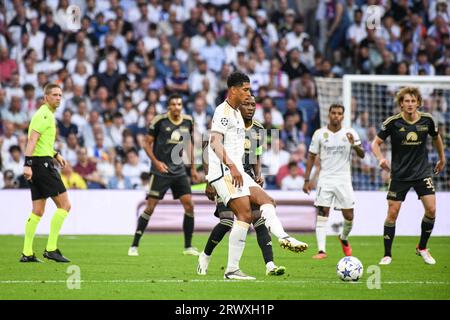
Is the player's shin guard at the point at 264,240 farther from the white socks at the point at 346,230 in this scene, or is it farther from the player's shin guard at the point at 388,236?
the white socks at the point at 346,230

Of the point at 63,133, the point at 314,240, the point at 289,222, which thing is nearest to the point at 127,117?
the point at 63,133

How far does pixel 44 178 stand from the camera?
1344cm

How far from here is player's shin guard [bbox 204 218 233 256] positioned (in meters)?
11.4

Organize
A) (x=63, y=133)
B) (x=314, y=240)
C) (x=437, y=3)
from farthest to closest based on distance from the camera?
(x=437, y=3) < (x=63, y=133) < (x=314, y=240)

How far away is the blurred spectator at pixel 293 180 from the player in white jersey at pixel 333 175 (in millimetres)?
6938

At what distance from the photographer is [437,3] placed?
87.8 feet

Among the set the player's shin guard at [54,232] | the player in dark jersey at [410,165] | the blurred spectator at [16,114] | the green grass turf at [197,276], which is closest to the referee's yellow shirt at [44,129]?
the player's shin guard at [54,232]

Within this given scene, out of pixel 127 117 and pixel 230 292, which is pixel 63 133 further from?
pixel 230 292

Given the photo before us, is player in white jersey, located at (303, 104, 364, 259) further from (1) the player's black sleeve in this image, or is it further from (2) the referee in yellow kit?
(2) the referee in yellow kit

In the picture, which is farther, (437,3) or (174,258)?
(437,3)

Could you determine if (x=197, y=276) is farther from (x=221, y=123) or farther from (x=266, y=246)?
(x=221, y=123)

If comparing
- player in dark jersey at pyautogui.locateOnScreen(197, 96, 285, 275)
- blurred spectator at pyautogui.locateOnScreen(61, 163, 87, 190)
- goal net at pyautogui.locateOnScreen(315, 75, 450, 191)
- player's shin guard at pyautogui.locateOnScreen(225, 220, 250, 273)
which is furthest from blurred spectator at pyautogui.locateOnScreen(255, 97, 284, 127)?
player's shin guard at pyautogui.locateOnScreen(225, 220, 250, 273)

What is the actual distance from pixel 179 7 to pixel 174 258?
12993mm

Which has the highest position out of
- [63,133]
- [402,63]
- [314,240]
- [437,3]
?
[437,3]
